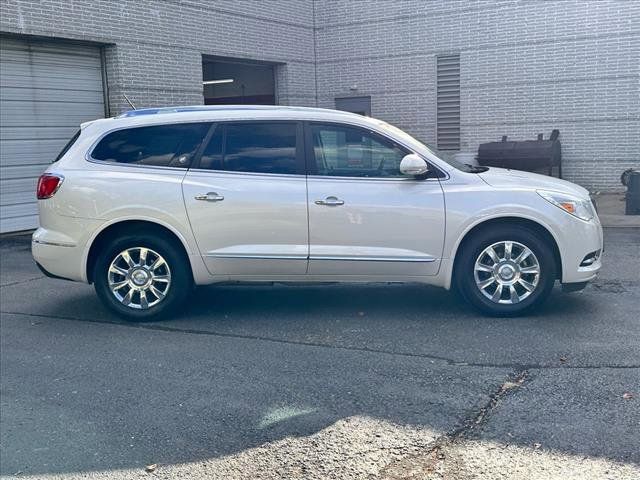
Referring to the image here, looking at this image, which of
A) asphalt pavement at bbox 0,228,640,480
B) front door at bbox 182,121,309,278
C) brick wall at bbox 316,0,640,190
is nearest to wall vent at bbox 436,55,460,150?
brick wall at bbox 316,0,640,190

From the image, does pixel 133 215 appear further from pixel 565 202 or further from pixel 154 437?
pixel 565 202

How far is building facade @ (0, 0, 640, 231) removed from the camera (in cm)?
1215

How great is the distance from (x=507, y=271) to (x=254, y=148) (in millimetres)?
2503

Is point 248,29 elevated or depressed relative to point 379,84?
elevated

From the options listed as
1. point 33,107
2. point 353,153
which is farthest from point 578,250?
point 33,107

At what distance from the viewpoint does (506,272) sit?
6.34m

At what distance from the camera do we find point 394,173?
253 inches

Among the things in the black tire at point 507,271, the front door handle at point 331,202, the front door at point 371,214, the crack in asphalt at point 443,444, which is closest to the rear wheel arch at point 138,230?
the front door at point 371,214

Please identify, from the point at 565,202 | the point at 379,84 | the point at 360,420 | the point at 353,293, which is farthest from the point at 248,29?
the point at 360,420

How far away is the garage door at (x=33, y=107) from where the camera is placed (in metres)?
11.7

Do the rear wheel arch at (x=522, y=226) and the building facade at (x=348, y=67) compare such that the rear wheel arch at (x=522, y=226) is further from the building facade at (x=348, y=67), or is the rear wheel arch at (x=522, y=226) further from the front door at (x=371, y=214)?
the building facade at (x=348, y=67)

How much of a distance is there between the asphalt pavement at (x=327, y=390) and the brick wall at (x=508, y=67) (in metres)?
8.77

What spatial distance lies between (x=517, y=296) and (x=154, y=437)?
3497 millimetres

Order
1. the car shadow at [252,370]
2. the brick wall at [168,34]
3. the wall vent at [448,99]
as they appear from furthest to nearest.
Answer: the wall vent at [448,99] < the brick wall at [168,34] < the car shadow at [252,370]
